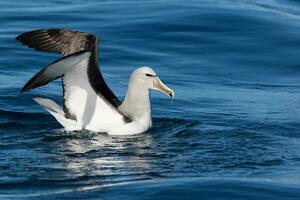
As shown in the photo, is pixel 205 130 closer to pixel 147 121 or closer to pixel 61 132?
pixel 147 121

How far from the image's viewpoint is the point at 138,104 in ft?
47.0

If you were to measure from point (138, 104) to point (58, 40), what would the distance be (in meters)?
1.31

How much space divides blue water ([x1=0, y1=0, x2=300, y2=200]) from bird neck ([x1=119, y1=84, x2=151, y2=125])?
240 mm

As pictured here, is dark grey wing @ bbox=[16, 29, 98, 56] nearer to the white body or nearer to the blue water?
the white body

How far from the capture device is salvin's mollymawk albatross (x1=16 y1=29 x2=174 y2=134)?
46.1 ft

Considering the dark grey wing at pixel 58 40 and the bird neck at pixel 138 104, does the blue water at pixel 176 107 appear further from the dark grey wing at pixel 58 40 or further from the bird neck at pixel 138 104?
the dark grey wing at pixel 58 40

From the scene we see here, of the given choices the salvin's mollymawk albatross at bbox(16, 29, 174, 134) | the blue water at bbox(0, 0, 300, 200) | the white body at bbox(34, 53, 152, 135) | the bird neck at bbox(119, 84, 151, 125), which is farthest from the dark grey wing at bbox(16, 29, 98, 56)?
the blue water at bbox(0, 0, 300, 200)

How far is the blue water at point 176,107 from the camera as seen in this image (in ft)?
38.1

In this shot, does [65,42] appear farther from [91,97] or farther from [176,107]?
[176,107]

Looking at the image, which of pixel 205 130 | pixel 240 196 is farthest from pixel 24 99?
pixel 240 196

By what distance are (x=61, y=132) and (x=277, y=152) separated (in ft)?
9.32

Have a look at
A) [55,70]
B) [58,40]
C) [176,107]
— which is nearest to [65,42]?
[58,40]

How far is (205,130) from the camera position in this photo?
14.4m

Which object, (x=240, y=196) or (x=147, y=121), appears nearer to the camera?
(x=240, y=196)
